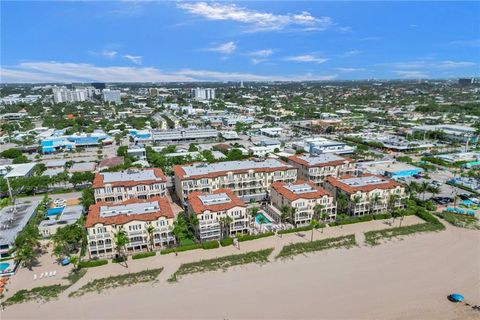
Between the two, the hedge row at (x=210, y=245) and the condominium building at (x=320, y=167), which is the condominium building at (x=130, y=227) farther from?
the condominium building at (x=320, y=167)

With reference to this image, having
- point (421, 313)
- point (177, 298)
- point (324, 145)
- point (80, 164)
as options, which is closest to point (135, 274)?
point (177, 298)

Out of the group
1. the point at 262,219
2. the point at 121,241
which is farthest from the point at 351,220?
the point at 121,241

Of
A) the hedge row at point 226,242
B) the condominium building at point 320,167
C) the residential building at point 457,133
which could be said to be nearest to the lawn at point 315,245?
the hedge row at point 226,242

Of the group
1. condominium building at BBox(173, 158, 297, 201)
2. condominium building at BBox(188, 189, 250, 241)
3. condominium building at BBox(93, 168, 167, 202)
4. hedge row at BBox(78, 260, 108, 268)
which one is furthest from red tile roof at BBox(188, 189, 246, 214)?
hedge row at BBox(78, 260, 108, 268)

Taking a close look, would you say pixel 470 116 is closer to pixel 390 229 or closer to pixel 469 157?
pixel 469 157

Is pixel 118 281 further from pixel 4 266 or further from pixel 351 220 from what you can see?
pixel 351 220
